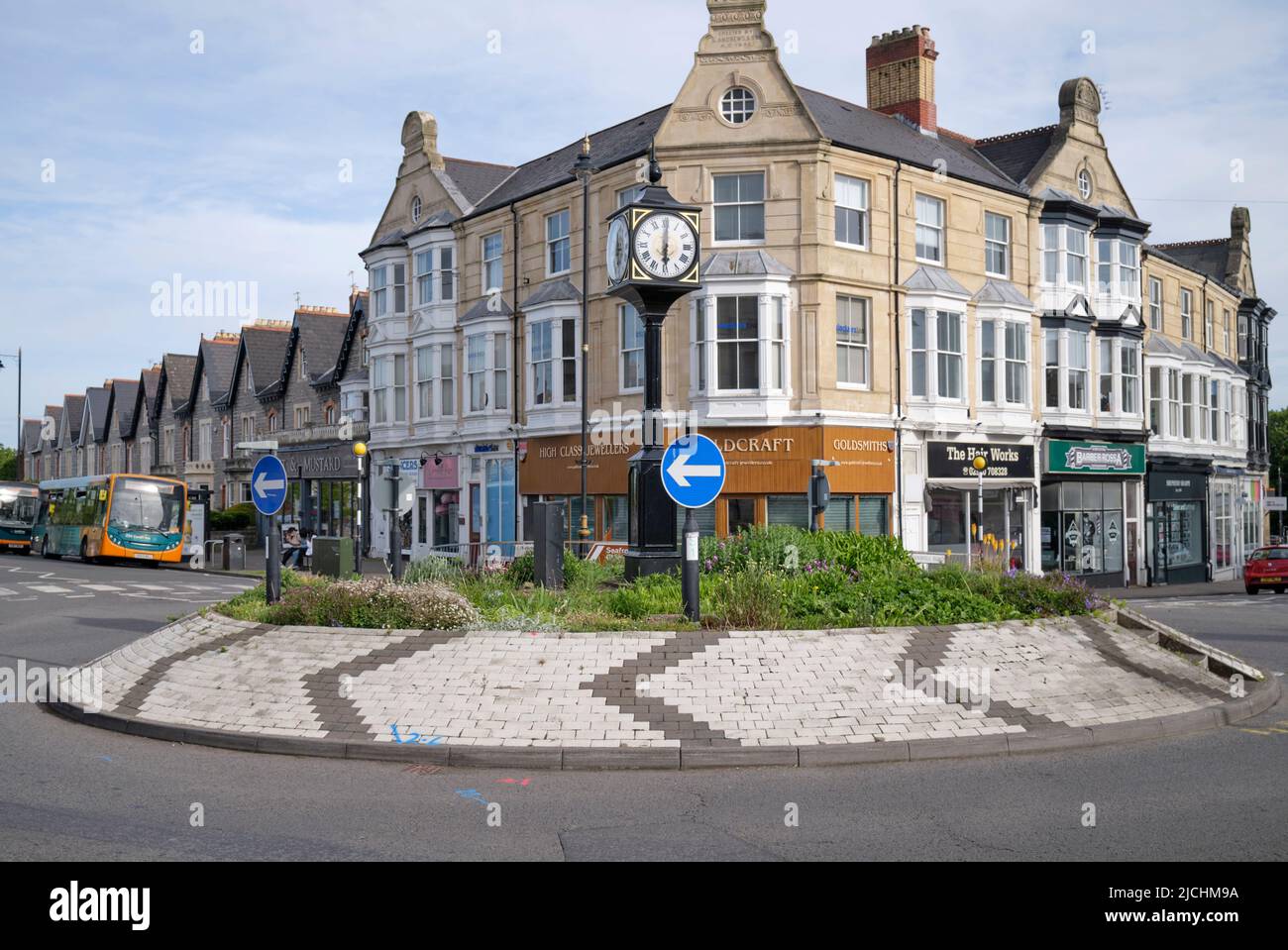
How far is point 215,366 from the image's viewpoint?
2377 inches

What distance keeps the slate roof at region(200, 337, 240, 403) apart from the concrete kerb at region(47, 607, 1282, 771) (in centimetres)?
5280

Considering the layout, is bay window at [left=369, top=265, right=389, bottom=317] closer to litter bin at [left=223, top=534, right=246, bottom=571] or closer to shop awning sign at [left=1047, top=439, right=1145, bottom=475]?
litter bin at [left=223, top=534, right=246, bottom=571]

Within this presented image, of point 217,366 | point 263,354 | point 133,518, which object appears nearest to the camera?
point 133,518

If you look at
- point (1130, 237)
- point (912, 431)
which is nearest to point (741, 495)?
point (912, 431)

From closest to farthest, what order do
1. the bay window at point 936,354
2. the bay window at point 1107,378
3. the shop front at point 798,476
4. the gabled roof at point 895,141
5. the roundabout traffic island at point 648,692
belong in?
the roundabout traffic island at point 648,692, the shop front at point 798,476, the gabled roof at point 895,141, the bay window at point 936,354, the bay window at point 1107,378

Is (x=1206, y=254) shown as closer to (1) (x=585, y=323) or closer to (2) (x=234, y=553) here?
(1) (x=585, y=323)

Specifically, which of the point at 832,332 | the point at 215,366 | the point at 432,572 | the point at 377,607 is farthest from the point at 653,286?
the point at 215,366

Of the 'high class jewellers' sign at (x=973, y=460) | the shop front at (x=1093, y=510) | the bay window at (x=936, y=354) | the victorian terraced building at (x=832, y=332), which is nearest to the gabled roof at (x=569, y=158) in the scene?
the victorian terraced building at (x=832, y=332)

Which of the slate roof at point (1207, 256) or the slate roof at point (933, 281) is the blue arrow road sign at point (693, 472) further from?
the slate roof at point (1207, 256)

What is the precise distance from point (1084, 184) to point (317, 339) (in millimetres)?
31938

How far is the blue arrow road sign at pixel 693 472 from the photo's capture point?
420 inches

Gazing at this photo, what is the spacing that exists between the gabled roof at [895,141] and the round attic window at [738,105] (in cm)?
133

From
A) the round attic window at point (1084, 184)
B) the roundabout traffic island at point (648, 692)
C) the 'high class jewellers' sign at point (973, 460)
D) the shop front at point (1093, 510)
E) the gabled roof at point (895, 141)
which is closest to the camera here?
the roundabout traffic island at point (648, 692)
